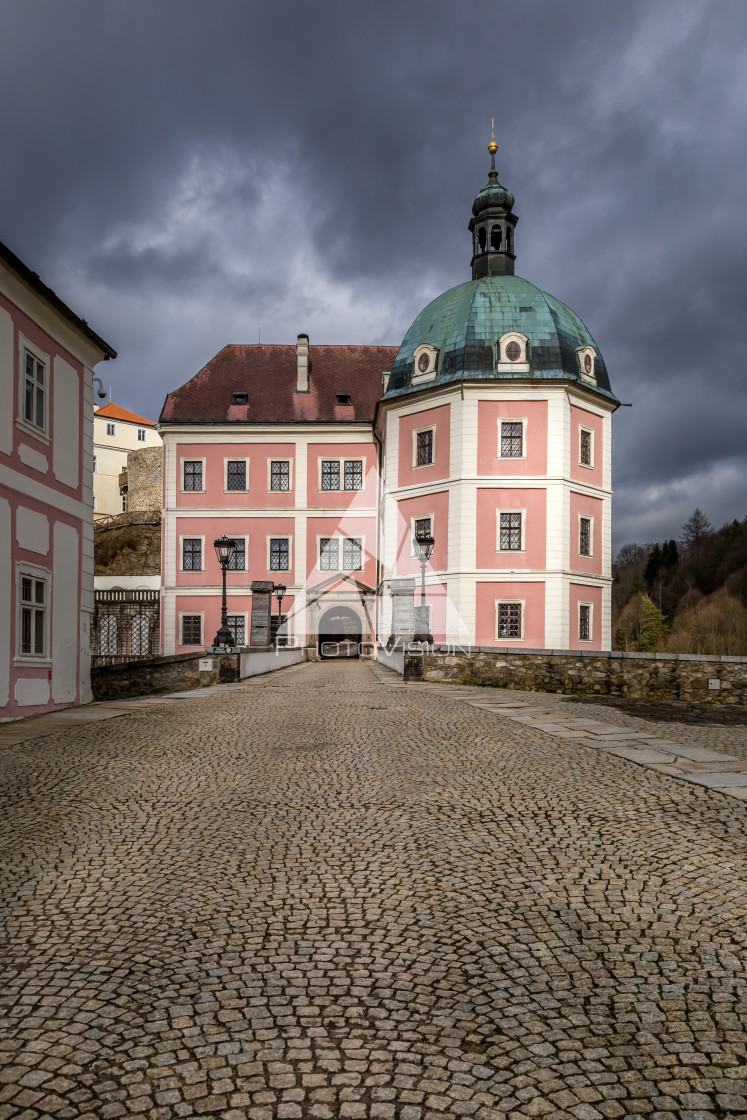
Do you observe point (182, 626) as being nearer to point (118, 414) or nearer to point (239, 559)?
point (239, 559)

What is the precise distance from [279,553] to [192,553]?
4.21 m

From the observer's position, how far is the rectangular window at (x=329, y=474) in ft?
131

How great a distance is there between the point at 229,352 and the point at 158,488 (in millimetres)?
27223

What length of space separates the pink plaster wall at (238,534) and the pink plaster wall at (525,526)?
1158cm

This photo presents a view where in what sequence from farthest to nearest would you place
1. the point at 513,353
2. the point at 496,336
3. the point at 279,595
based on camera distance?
the point at 279,595 < the point at 496,336 < the point at 513,353

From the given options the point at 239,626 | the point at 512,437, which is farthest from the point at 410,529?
the point at 239,626

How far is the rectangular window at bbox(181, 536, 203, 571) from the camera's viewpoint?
3919 cm

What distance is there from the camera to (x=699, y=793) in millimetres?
6457

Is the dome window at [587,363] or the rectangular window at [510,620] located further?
the dome window at [587,363]

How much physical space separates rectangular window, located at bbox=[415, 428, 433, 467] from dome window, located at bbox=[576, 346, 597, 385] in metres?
6.66

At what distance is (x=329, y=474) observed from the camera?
40094mm

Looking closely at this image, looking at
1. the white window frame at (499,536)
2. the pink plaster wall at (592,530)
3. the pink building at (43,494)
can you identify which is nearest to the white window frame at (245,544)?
the white window frame at (499,536)

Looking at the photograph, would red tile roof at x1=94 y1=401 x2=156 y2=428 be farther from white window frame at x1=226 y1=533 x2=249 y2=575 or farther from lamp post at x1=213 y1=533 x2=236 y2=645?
lamp post at x1=213 y1=533 x2=236 y2=645

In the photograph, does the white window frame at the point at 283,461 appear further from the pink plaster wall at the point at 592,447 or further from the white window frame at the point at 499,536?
the pink plaster wall at the point at 592,447
